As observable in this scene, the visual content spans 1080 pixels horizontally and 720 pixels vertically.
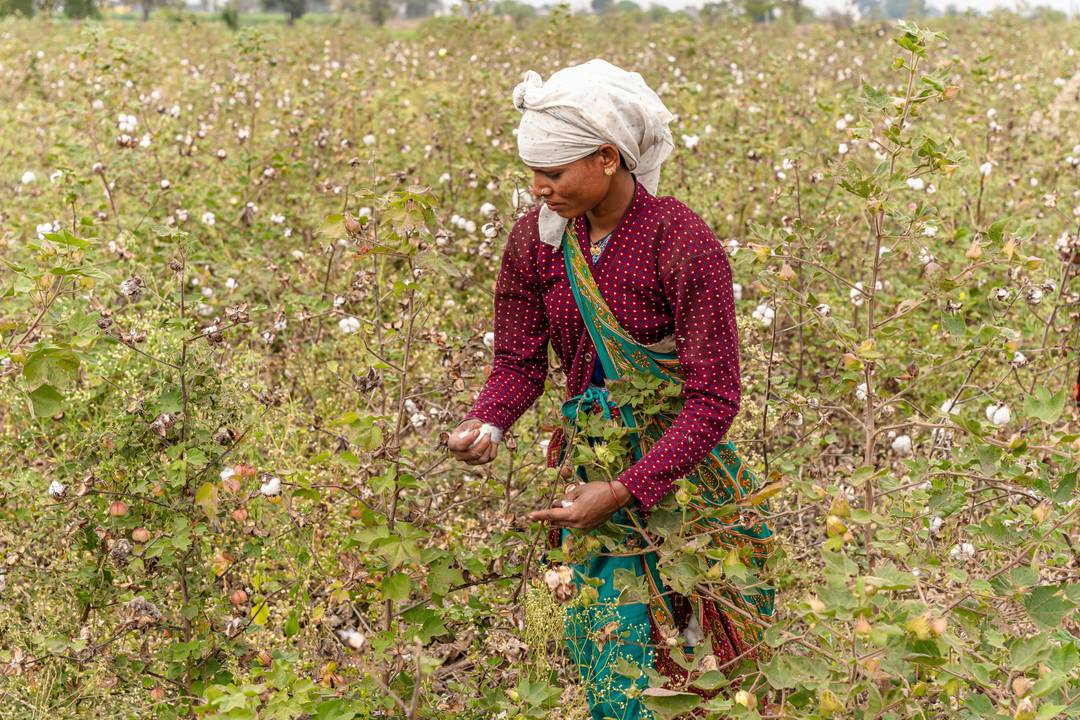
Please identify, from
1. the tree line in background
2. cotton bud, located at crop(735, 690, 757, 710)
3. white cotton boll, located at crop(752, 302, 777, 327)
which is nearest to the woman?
cotton bud, located at crop(735, 690, 757, 710)

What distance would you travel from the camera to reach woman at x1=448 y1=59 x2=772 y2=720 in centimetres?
204

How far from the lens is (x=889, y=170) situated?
2240 mm

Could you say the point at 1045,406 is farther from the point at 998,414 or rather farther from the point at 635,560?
the point at 635,560

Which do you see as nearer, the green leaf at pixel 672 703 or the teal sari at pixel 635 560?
the green leaf at pixel 672 703

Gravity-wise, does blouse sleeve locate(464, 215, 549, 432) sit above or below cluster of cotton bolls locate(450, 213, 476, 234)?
above

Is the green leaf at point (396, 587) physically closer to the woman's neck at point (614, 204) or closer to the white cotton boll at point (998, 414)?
the woman's neck at point (614, 204)

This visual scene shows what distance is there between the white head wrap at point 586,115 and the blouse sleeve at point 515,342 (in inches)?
10.2

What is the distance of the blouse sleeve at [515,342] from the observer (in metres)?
2.29

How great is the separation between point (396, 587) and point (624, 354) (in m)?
0.65

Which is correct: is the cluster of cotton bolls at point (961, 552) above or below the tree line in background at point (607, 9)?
above

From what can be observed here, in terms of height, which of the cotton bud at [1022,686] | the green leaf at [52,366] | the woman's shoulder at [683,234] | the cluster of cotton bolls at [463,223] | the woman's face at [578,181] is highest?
the woman's face at [578,181]

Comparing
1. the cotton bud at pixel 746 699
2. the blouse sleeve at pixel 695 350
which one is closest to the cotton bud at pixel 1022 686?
the cotton bud at pixel 746 699

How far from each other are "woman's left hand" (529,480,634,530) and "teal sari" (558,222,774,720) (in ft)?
0.33

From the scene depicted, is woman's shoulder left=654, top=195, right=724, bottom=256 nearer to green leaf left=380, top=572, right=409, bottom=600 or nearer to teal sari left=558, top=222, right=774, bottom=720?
teal sari left=558, top=222, right=774, bottom=720
